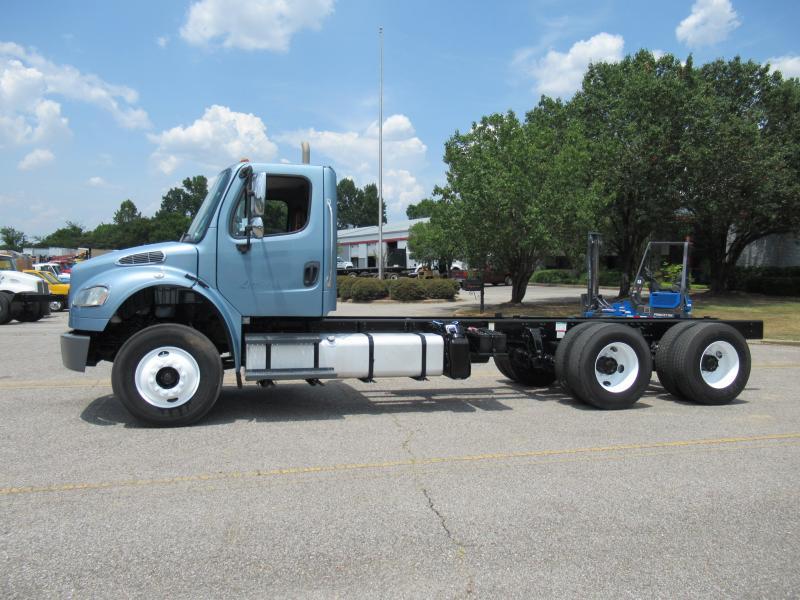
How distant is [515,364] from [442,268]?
51501mm

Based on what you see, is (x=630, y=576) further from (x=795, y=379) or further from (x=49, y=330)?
(x=49, y=330)

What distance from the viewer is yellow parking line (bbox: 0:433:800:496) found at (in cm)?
499

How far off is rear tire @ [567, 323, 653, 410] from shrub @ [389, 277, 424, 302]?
2277 cm

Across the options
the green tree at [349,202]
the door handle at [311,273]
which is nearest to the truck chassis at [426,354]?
the door handle at [311,273]

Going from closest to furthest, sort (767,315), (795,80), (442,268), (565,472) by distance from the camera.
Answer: (565,472) → (767,315) → (795,80) → (442,268)

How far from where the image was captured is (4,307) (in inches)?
779

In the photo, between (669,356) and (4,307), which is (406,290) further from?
(669,356)

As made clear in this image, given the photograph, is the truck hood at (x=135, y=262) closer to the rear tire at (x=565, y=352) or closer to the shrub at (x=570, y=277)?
the rear tire at (x=565, y=352)

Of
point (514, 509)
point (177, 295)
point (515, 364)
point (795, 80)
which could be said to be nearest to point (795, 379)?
point (515, 364)

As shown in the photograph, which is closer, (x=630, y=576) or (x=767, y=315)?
(x=630, y=576)

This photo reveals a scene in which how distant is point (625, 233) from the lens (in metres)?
31.8

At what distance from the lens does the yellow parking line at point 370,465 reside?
499cm

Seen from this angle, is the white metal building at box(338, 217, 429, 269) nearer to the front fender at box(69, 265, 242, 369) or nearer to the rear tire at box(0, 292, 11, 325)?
the rear tire at box(0, 292, 11, 325)

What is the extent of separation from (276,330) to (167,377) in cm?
143
